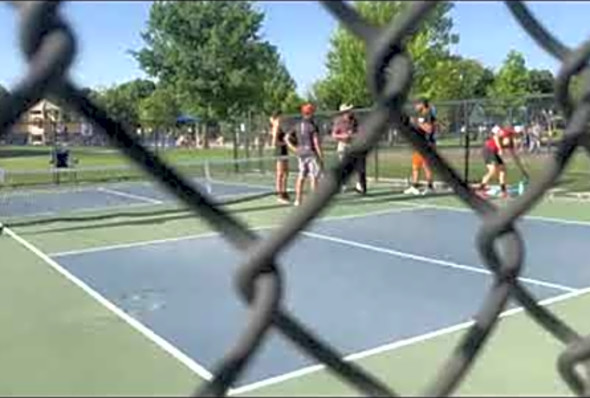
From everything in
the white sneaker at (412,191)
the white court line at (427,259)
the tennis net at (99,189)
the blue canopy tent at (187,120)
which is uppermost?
the blue canopy tent at (187,120)

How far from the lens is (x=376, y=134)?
888mm

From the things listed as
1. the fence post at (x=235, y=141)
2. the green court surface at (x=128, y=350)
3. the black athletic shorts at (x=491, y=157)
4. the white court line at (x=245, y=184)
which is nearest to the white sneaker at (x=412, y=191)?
the black athletic shorts at (x=491, y=157)

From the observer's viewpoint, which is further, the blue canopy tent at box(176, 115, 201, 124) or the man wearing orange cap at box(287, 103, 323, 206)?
the blue canopy tent at box(176, 115, 201, 124)

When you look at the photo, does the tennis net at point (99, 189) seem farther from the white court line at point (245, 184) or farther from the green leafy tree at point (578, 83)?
the green leafy tree at point (578, 83)

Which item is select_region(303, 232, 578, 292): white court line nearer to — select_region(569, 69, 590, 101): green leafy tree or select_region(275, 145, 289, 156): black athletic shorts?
select_region(569, 69, 590, 101): green leafy tree

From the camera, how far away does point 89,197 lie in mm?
15984

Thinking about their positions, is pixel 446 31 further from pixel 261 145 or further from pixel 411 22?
pixel 261 145

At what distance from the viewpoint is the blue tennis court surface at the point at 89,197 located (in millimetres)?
13859

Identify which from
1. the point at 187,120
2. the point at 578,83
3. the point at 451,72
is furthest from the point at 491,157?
the point at 578,83

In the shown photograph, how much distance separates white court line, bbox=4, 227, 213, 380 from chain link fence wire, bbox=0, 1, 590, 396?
5.36ft

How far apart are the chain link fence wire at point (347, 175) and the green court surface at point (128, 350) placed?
12 centimetres

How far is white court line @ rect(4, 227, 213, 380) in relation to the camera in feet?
13.4

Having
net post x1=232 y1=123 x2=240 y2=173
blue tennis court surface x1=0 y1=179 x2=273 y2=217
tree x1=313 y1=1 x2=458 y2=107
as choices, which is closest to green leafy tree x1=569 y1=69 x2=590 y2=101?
tree x1=313 y1=1 x2=458 y2=107

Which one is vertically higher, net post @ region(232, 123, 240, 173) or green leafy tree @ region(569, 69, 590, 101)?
green leafy tree @ region(569, 69, 590, 101)
